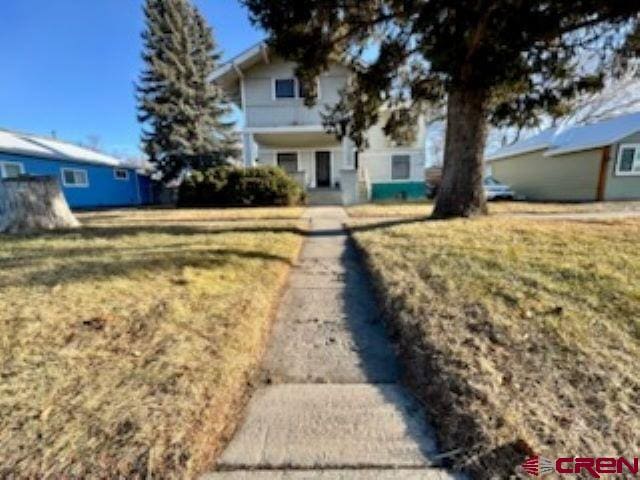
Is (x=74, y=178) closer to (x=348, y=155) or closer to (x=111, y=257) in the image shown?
(x=348, y=155)

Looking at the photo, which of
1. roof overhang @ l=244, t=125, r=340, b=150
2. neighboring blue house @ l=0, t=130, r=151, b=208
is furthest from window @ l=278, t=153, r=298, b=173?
neighboring blue house @ l=0, t=130, r=151, b=208

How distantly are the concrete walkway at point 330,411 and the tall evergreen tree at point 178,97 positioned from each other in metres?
20.5

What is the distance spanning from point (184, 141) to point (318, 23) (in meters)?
15.7

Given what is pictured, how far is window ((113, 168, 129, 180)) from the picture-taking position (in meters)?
23.6

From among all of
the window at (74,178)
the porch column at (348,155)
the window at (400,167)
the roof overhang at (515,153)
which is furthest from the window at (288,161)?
the roof overhang at (515,153)

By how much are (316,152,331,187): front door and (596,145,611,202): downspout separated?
11710 mm

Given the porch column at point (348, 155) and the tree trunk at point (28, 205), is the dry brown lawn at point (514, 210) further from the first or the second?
the tree trunk at point (28, 205)

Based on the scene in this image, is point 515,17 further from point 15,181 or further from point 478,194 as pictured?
point 15,181

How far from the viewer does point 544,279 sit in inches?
169

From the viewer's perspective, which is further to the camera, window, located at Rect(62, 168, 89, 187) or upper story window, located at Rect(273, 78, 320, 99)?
window, located at Rect(62, 168, 89, 187)

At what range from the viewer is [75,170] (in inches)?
830

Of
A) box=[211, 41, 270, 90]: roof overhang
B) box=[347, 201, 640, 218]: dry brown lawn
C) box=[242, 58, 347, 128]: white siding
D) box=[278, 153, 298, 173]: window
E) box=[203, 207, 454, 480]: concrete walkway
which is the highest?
box=[211, 41, 270, 90]: roof overhang

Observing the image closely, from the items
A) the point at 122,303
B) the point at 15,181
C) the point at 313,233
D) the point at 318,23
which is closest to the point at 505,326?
the point at 122,303

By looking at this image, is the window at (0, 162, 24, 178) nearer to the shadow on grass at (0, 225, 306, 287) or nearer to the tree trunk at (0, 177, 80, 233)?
the tree trunk at (0, 177, 80, 233)
